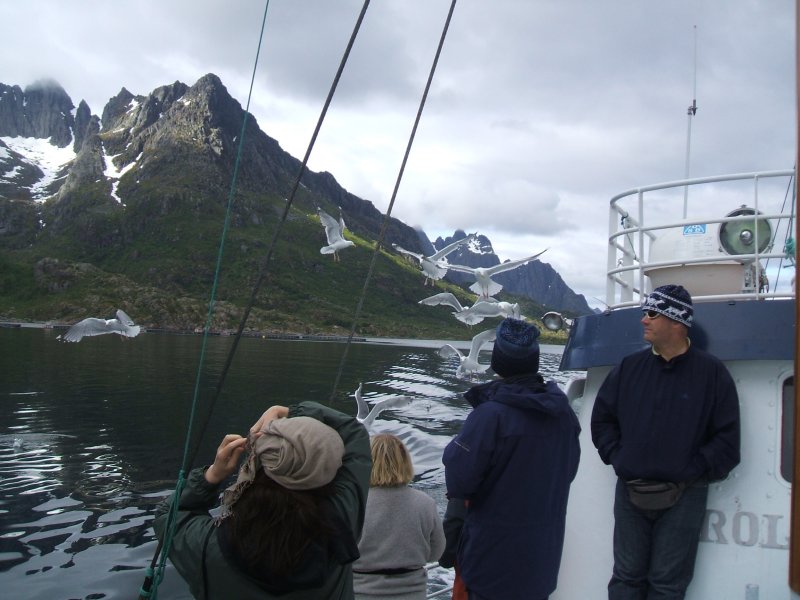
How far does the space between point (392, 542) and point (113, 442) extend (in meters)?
16.3

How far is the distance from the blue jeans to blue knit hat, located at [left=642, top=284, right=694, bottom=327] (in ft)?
3.19

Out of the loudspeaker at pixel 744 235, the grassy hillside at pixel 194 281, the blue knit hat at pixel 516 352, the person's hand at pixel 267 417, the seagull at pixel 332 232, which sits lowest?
the person's hand at pixel 267 417

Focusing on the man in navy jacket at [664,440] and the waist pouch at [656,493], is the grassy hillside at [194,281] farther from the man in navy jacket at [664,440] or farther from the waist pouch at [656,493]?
the waist pouch at [656,493]

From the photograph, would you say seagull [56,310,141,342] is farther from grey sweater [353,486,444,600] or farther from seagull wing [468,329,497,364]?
grey sweater [353,486,444,600]

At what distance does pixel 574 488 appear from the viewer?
5.32 metres

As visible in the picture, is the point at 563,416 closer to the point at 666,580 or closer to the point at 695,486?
the point at 695,486

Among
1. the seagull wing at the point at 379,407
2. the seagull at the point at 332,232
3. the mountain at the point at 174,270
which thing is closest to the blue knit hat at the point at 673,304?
the seagull wing at the point at 379,407

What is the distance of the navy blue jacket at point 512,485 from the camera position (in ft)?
11.8

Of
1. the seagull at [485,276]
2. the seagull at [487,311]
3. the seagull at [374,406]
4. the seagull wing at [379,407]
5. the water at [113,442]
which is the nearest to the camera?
the water at [113,442]

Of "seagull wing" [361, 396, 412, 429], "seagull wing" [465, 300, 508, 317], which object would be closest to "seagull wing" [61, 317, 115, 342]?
"seagull wing" [361, 396, 412, 429]

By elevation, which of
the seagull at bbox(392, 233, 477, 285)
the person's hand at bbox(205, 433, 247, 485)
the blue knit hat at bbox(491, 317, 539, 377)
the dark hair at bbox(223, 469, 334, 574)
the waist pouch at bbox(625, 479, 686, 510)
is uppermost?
the seagull at bbox(392, 233, 477, 285)

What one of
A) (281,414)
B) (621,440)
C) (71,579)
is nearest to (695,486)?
(621,440)

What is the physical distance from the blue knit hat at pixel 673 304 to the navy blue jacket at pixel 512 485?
0.87m

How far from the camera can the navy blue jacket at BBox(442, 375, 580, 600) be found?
11.8 feet
